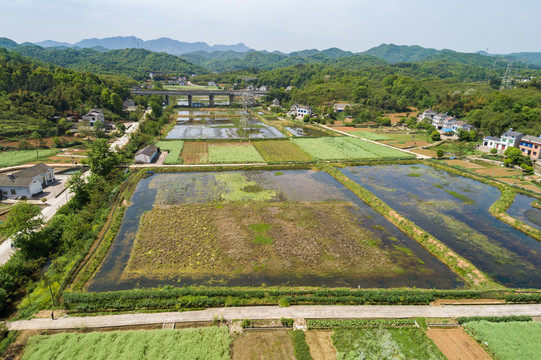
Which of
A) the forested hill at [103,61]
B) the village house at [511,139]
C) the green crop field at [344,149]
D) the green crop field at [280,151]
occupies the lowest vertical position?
the green crop field at [280,151]

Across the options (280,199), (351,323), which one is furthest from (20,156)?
(351,323)

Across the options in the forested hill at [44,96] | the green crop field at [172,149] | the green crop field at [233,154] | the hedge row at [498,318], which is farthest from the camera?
the forested hill at [44,96]

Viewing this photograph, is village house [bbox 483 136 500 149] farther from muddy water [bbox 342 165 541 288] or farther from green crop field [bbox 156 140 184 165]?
green crop field [bbox 156 140 184 165]

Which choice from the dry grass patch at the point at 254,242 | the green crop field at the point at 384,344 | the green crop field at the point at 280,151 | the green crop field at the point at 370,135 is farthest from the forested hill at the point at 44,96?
the green crop field at the point at 370,135

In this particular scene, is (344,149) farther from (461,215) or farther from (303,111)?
(303,111)

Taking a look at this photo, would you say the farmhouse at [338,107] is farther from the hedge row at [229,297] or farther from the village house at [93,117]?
the hedge row at [229,297]

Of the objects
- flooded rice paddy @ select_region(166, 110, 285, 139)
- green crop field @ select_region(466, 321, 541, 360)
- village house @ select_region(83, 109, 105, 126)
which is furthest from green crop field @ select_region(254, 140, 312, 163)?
village house @ select_region(83, 109, 105, 126)

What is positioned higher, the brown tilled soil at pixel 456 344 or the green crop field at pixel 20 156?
the green crop field at pixel 20 156

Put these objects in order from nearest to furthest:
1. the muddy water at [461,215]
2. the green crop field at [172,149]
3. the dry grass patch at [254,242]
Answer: the dry grass patch at [254,242], the muddy water at [461,215], the green crop field at [172,149]
